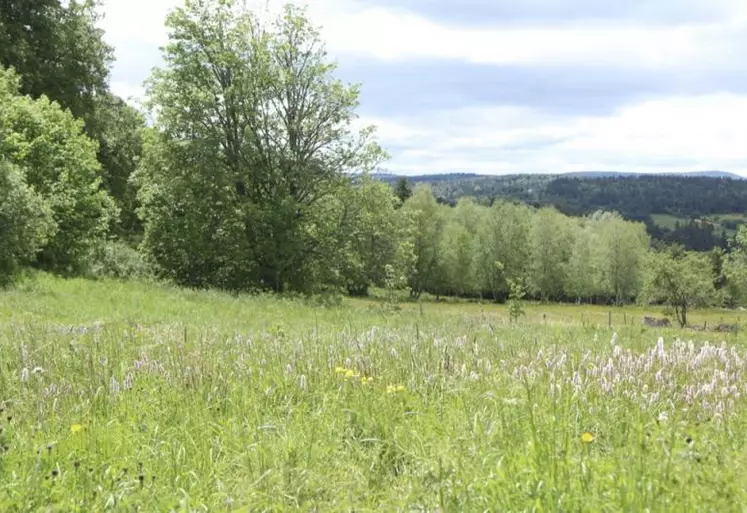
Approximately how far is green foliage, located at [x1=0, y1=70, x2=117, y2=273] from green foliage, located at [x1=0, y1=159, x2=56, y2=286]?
11.1 ft

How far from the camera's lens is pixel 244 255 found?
Result: 31938 millimetres

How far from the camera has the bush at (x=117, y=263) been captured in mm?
27422

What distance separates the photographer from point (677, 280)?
57.0 m

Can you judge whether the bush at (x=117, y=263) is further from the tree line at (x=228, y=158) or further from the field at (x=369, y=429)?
the field at (x=369, y=429)

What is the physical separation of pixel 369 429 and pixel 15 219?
66.1 ft

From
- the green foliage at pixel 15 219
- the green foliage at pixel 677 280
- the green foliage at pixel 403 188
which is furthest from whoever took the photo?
the green foliage at pixel 403 188

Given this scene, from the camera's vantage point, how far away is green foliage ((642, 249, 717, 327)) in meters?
56.7

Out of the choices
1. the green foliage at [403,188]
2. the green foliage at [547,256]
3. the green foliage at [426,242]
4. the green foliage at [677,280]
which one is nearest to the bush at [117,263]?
the green foliage at [677,280]

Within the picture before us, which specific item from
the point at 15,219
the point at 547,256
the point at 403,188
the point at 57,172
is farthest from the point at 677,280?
the point at 403,188

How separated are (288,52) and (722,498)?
33.2 metres

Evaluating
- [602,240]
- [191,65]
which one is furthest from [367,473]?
[602,240]

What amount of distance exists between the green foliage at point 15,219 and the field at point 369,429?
15.6 m

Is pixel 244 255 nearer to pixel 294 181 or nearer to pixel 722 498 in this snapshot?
pixel 294 181

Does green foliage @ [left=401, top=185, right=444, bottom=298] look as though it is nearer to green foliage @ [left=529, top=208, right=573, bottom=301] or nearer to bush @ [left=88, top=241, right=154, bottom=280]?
green foliage @ [left=529, top=208, right=573, bottom=301]
